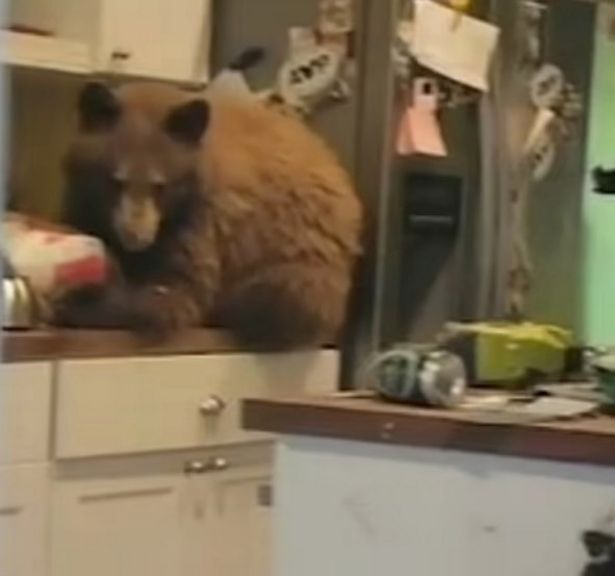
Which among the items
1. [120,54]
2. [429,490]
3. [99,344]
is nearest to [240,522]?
[99,344]

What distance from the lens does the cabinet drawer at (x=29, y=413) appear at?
232cm

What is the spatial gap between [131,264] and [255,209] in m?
0.26

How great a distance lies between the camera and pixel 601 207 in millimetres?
3336

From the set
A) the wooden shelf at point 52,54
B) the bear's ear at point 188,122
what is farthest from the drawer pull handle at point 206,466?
the wooden shelf at point 52,54

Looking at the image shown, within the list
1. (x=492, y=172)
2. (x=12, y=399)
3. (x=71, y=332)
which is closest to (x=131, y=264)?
(x=71, y=332)

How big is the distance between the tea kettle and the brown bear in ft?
0.22

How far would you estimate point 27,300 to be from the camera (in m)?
2.39

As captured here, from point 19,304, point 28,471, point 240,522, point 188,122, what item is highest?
point 188,122

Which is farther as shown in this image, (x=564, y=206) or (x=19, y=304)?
(x=564, y=206)

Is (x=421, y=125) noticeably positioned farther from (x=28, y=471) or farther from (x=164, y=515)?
(x=28, y=471)

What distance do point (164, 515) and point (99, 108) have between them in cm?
67

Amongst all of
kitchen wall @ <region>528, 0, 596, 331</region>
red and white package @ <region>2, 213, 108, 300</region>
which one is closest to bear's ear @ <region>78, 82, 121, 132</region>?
red and white package @ <region>2, 213, 108, 300</region>

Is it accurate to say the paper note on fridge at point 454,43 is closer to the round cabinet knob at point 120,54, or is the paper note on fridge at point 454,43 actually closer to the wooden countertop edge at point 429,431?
the round cabinet knob at point 120,54

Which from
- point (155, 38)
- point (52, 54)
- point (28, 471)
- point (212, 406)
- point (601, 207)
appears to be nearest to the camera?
point (28, 471)
